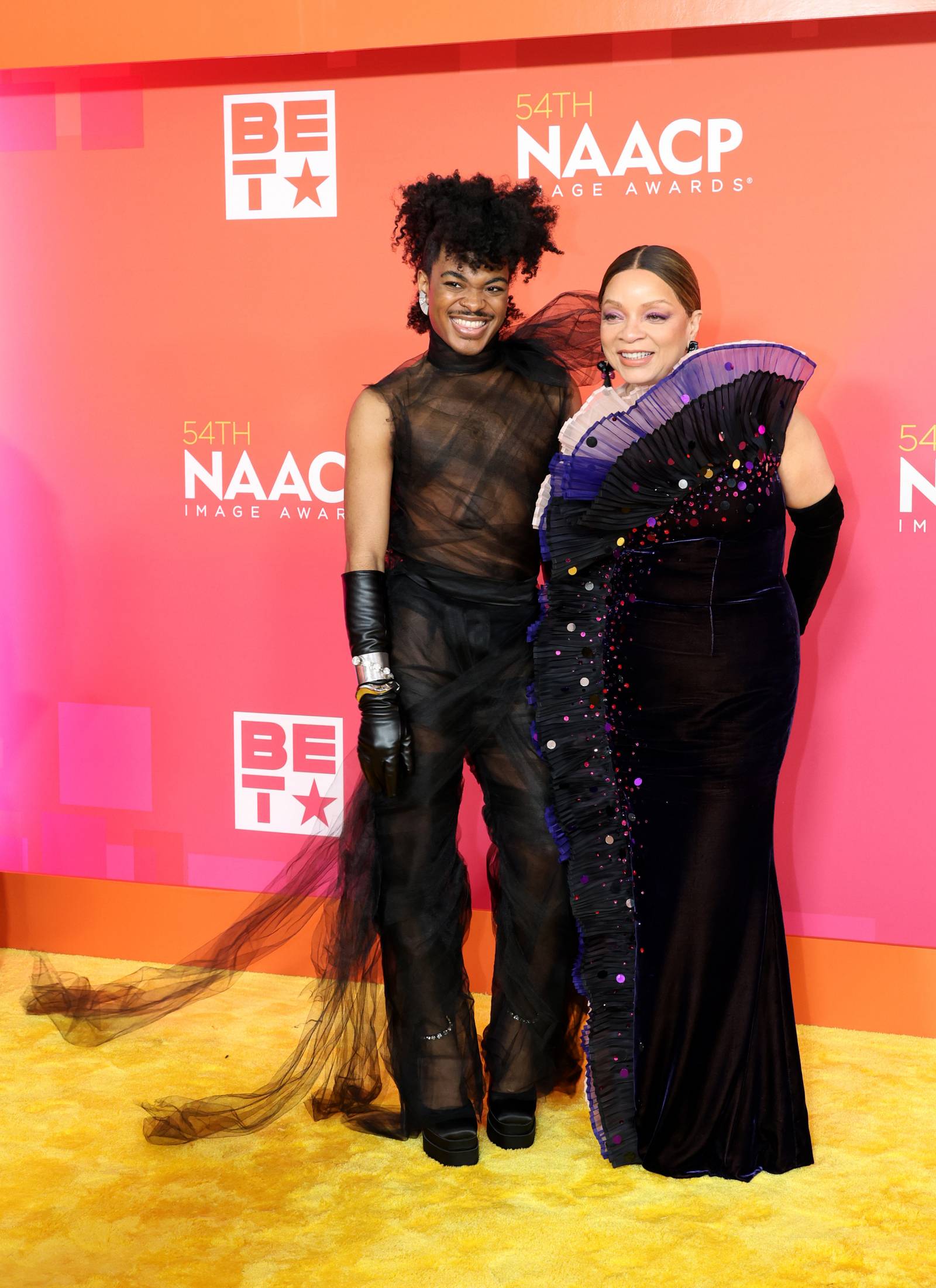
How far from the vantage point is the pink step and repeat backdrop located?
3002 mm

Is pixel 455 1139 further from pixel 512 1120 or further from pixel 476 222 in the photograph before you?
pixel 476 222

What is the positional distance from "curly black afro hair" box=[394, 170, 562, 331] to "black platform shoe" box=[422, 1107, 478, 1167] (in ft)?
5.29

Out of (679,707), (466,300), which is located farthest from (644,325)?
(679,707)

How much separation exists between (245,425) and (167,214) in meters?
0.60

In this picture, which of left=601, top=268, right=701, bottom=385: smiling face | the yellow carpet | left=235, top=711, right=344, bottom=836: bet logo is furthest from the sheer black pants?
left=235, top=711, right=344, bottom=836: bet logo

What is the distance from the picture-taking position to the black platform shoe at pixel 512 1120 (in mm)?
2574

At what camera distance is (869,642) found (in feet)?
10.2

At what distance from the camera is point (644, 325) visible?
89.9 inches

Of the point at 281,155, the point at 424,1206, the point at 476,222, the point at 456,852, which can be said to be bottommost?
the point at 424,1206

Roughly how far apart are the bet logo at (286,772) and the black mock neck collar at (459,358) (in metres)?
1.28

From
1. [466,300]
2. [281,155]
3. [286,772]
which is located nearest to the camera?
[466,300]

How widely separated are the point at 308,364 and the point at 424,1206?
209 cm

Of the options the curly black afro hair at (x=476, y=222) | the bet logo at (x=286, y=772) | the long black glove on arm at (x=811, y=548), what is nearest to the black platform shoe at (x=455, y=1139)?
the bet logo at (x=286, y=772)

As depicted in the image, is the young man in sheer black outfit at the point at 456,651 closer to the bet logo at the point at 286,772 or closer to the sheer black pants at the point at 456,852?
the sheer black pants at the point at 456,852
